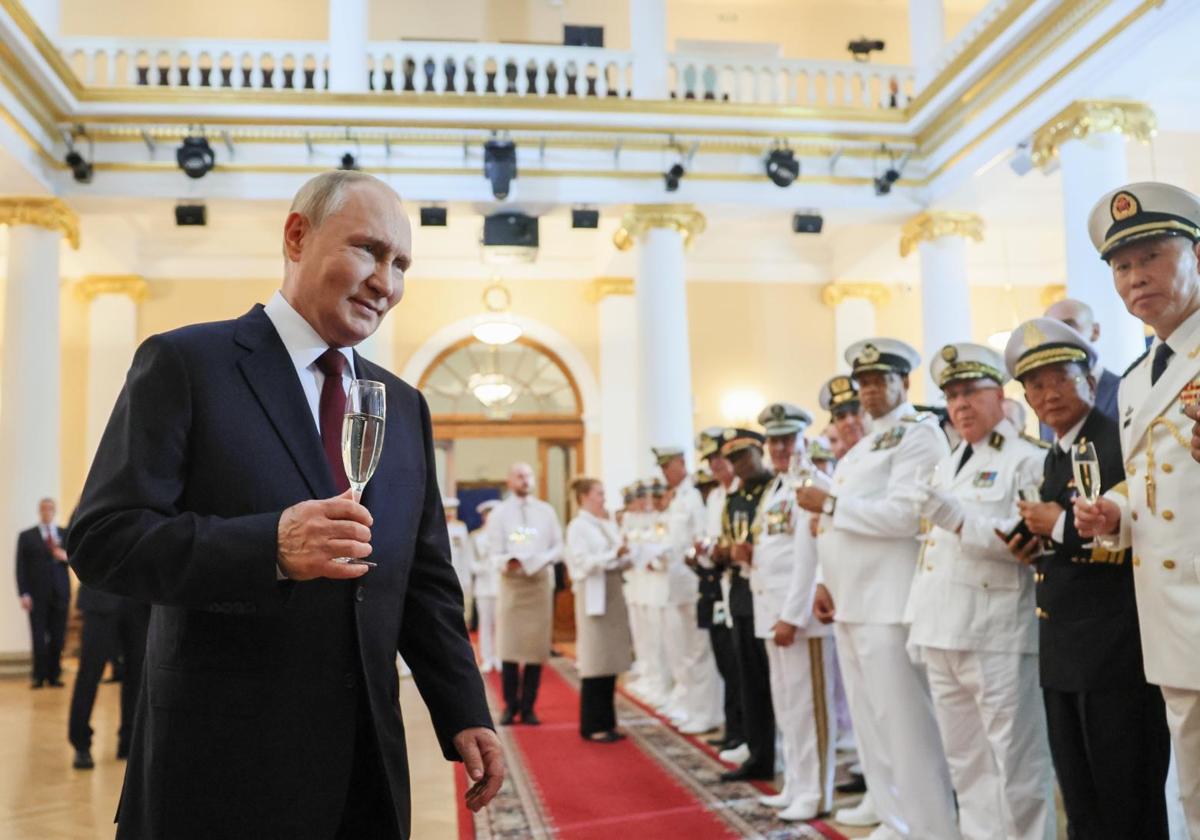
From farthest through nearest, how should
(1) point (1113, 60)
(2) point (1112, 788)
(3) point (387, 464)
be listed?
(1) point (1113, 60)
(2) point (1112, 788)
(3) point (387, 464)

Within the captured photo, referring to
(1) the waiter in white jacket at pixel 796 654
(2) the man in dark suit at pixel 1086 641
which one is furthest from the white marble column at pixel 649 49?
(2) the man in dark suit at pixel 1086 641

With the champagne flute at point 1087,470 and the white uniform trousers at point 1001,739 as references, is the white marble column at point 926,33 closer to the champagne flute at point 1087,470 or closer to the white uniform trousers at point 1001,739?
the white uniform trousers at point 1001,739

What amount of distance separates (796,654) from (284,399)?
3.55 metres

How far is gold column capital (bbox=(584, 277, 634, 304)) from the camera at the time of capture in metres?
14.4

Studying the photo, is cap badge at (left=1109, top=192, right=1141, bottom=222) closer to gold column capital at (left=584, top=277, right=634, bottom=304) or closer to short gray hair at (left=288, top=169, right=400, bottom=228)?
short gray hair at (left=288, top=169, right=400, bottom=228)

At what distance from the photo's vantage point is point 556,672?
414 inches

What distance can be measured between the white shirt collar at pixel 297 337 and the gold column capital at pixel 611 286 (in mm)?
12787

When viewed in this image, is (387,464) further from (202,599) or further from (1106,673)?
(1106,673)

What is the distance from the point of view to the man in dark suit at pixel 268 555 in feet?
4.57

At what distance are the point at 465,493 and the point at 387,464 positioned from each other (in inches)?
575

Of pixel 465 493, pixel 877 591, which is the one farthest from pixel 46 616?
pixel 877 591

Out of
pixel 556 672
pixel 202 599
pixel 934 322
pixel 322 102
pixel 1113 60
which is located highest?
pixel 322 102

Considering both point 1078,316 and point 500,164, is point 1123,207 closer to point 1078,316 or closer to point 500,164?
point 1078,316

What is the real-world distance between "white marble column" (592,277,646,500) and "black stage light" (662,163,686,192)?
399cm
